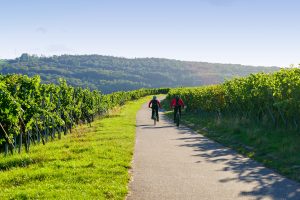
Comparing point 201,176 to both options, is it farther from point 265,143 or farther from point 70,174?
point 265,143

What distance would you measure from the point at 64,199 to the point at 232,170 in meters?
5.59

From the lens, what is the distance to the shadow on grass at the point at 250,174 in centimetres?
919

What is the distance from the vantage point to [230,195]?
8.99m

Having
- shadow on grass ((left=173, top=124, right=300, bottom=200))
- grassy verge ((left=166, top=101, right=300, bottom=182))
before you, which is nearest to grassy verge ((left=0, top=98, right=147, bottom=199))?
shadow on grass ((left=173, top=124, right=300, bottom=200))

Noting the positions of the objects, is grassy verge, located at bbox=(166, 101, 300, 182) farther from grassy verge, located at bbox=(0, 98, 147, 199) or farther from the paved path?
grassy verge, located at bbox=(0, 98, 147, 199)

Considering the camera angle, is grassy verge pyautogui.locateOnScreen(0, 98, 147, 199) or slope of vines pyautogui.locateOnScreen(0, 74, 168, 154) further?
slope of vines pyautogui.locateOnScreen(0, 74, 168, 154)

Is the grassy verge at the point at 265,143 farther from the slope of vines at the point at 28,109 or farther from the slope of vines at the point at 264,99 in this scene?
the slope of vines at the point at 28,109

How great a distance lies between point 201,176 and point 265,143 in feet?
23.4

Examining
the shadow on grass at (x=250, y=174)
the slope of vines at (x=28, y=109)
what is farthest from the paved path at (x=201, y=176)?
the slope of vines at (x=28, y=109)

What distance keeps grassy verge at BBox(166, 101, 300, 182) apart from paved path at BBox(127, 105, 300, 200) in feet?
2.07

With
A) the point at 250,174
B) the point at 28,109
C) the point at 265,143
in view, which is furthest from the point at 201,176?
the point at 28,109

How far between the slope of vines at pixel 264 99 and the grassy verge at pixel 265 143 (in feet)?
3.15

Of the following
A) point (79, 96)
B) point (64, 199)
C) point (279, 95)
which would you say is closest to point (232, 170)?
point (64, 199)

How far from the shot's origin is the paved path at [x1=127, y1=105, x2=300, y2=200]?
9070mm
